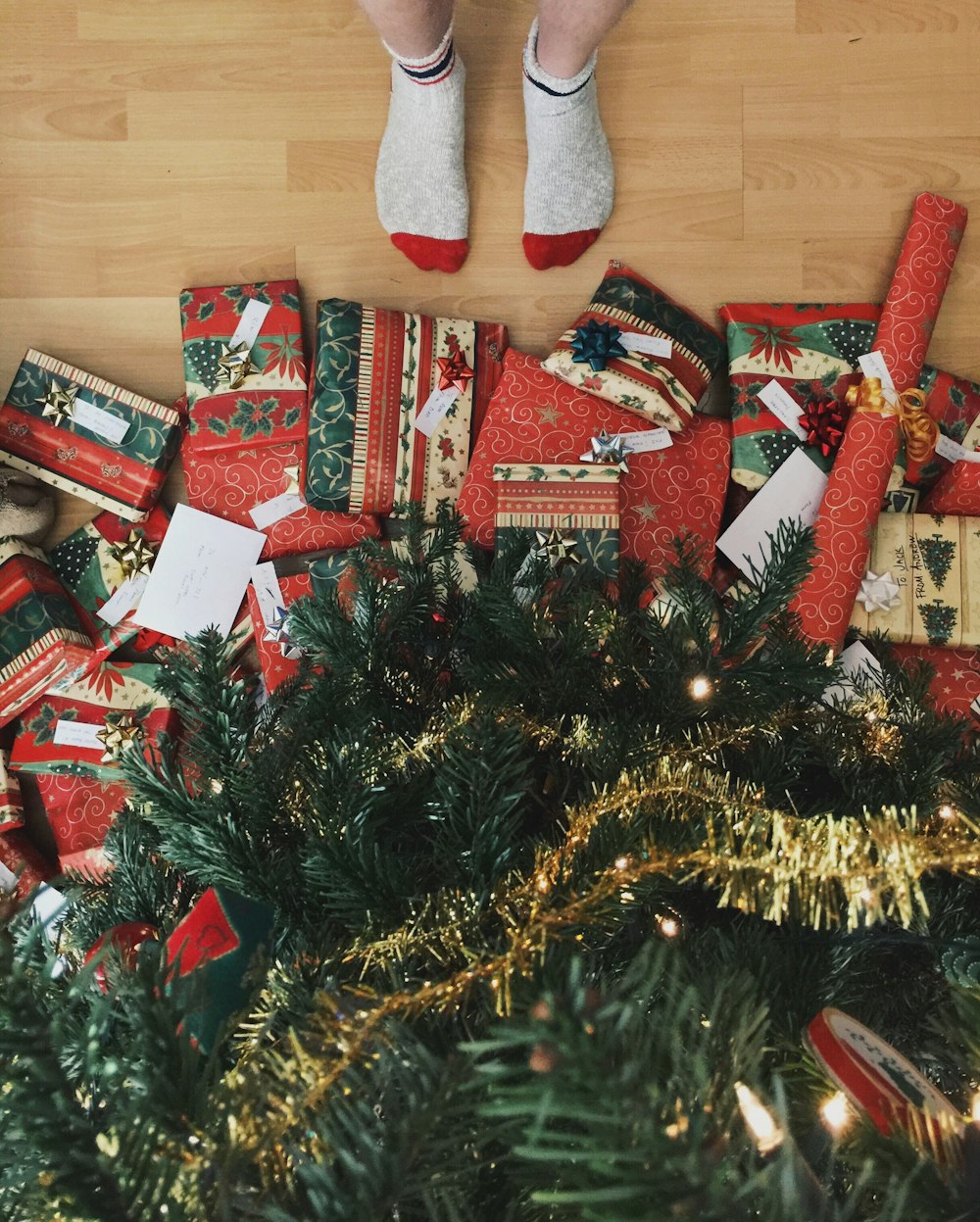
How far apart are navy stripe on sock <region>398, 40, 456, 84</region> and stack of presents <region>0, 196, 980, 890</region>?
0.36 metres

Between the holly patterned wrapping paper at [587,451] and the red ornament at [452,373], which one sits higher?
the red ornament at [452,373]

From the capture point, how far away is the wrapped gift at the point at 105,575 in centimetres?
150

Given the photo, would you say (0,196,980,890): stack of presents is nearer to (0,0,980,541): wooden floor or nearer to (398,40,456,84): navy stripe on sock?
(0,0,980,541): wooden floor

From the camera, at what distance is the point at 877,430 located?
4.56 feet

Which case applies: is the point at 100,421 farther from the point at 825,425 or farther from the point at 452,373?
the point at 825,425

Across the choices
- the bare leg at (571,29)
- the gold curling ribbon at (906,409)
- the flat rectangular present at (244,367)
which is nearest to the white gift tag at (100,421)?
the flat rectangular present at (244,367)

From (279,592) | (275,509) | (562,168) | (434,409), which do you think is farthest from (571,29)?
(279,592)

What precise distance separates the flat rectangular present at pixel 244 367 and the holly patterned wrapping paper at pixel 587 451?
336 mm

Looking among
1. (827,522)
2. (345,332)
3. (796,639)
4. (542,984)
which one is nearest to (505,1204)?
(542,984)

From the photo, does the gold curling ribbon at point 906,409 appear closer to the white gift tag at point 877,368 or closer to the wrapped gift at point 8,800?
the white gift tag at point 877,368

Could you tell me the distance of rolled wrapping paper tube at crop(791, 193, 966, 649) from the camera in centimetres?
135

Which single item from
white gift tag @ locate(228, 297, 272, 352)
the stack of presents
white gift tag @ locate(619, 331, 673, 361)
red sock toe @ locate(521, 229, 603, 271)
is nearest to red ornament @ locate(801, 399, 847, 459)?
the stack of presents

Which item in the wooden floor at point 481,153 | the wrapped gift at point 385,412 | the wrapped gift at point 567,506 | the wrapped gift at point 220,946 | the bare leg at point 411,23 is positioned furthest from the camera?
the wooden floor at point 481,153

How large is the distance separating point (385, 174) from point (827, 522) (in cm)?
96
